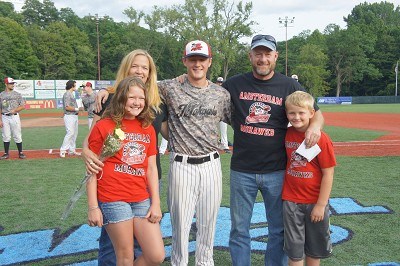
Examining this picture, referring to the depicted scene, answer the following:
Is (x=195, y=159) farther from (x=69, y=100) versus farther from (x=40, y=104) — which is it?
(x=40, y=104)

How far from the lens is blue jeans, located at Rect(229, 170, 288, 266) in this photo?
11.3 ft

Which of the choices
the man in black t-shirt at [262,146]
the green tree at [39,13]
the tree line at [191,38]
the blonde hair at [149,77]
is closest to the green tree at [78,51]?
the tree line at [191,38]

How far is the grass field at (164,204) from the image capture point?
411cm

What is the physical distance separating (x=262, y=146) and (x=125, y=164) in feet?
4.06

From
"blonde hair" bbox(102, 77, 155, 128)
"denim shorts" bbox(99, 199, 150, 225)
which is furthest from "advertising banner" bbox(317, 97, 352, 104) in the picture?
"denim shorts" bbox(99, 199, 150, 225)

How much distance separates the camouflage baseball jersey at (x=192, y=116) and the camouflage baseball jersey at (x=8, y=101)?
26.9 ft

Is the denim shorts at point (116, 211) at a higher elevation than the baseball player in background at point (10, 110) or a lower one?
lower

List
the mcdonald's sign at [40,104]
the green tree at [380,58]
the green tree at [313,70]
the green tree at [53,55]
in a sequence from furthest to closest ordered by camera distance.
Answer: the green tree at [380,58] → the green tree at [53,55] → the green tree at [313,70] → the mcdonald's sign at [40,104]

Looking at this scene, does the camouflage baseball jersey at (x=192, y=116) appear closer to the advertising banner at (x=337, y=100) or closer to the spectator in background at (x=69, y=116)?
the spectator in background at (x=69, y=116)

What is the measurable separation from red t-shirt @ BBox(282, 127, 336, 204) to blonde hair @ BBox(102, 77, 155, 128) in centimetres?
125

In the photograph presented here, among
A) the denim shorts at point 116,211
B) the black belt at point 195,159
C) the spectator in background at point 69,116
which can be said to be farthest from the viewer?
the spectator in background at point 69,116

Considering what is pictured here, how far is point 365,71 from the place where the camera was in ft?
210

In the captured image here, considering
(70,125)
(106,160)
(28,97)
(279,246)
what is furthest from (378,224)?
(28,97)

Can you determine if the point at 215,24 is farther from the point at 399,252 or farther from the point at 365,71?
the point at 399,252
